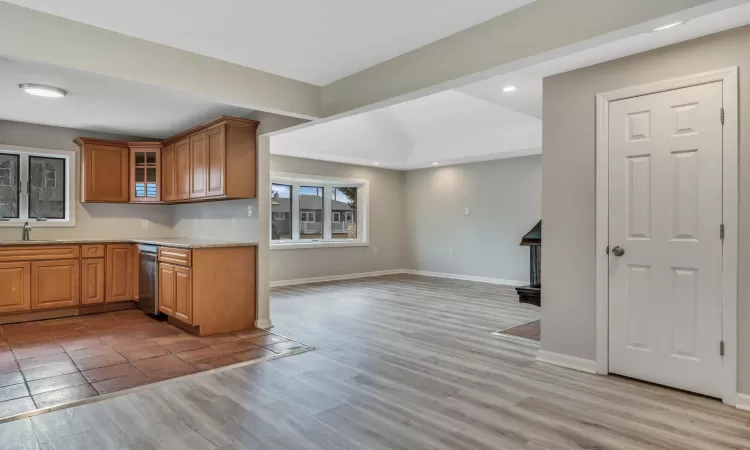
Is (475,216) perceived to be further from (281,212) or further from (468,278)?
(281,212)

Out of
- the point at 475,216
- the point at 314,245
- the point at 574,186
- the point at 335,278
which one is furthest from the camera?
the point at 335,278

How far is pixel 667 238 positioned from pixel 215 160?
408cm

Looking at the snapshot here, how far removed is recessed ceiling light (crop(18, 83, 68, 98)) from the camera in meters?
3.66

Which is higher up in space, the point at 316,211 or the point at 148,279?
the point at 316,211

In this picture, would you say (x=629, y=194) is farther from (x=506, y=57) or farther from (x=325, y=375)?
(x=325, y=375)

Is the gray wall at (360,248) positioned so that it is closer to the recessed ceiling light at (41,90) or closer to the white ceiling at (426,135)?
the white ceiling at (426,135)

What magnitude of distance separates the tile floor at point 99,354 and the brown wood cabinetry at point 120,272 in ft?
1.55

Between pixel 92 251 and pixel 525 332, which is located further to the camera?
pixel 92 251

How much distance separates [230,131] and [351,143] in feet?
10.7

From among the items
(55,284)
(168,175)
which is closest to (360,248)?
(168,175)

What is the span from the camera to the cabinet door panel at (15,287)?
461 centimetres

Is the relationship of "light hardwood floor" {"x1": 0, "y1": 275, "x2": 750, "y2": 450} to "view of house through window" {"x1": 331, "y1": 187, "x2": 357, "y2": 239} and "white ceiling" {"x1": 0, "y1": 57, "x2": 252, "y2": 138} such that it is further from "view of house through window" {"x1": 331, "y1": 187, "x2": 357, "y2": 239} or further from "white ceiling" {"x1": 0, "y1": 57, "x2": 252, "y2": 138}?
"view of house through window" {"x1": 331, "y1": 187, "x2": 357, "y2": 239}

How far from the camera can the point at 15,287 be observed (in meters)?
4.67

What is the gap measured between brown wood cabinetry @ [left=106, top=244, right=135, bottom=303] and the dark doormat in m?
4.47
